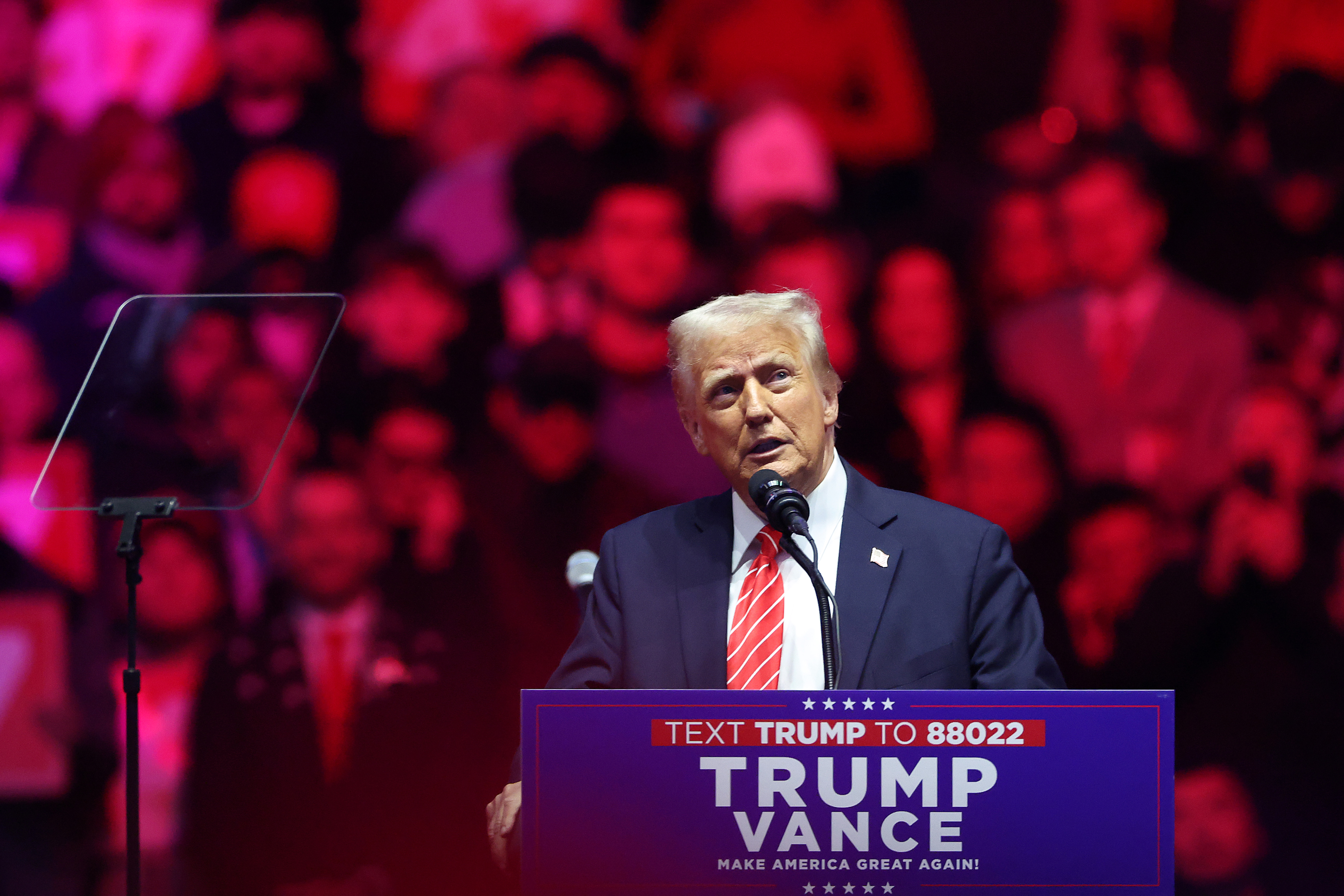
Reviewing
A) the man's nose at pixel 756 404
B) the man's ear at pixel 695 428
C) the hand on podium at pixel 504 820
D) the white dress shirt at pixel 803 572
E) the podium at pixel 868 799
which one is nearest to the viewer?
the podium at pixel 868 799

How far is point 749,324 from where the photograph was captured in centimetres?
199

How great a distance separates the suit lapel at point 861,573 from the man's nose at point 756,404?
21cm

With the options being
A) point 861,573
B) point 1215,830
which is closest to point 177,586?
point 861,573

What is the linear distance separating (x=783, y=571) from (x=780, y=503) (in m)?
0.45

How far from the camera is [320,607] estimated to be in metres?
3.38

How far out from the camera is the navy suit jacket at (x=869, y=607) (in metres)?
1.84

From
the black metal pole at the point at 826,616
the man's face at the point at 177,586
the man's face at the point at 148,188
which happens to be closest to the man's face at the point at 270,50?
the man's face at the point at 148,188

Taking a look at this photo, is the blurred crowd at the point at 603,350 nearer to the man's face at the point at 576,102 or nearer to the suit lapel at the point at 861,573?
the man's face at the point at 576,102

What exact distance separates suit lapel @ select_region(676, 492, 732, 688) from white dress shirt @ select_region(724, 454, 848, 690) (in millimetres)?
14

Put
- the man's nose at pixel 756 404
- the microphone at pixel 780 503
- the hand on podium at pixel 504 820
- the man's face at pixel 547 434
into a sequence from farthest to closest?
the man's face at pixel 547 434 → the man's nose at pixel 756 404 → the hand on podium at pixel 504 820 → the microphone at pixel 780 503

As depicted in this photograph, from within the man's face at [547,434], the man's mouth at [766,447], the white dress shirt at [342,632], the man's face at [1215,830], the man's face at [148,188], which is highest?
the man's face at [148,188]

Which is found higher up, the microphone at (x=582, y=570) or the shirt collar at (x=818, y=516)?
the shirt collar at (x=818, y=516)

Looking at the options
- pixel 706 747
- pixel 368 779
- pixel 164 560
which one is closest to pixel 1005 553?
pixel 706 747

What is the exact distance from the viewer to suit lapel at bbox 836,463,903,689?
72.3 inches
